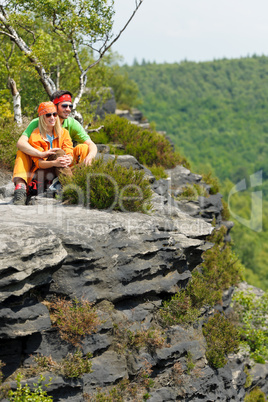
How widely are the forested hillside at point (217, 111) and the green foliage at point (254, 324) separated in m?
71.7

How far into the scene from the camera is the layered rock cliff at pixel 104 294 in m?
6.02

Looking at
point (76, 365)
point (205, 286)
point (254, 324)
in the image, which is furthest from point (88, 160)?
point (254, 324)

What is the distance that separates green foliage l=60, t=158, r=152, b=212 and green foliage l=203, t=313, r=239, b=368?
10.6ft

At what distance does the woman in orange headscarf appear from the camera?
779 centimetres

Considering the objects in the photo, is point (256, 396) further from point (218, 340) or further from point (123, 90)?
point (123, 90)

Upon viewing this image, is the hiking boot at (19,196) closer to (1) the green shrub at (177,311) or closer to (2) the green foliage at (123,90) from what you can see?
(1) the green shrub at (177,311)

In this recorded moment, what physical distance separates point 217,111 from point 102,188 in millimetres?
144827

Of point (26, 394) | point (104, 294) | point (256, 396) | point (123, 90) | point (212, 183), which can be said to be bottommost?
point (256, 396)

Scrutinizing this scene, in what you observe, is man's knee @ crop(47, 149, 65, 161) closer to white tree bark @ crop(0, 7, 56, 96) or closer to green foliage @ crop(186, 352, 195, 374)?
green foliage @ crop(186, 352, 195, 374)

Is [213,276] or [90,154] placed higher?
[90,154]

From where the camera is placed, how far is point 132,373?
6.95m

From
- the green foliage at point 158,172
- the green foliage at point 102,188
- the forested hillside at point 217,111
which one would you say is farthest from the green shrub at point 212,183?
the forested hillside at point 217,111

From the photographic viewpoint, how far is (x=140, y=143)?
13.9 m

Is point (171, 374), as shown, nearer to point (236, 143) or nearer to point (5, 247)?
point (5, 247)
